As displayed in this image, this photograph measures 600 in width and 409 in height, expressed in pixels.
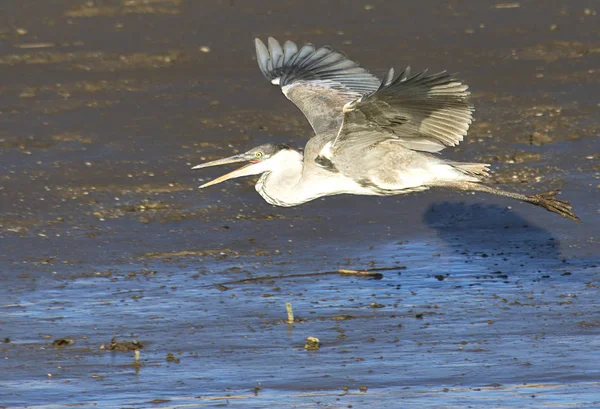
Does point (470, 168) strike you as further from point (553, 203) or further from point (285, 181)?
point (285, 181)

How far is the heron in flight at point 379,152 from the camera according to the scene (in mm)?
6645

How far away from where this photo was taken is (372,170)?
7387 millimetres

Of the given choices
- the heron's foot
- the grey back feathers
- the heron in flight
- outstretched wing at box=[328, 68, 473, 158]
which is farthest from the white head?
the heron's foot

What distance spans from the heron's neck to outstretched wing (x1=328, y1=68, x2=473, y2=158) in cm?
35

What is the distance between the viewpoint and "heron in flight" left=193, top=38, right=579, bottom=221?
6.64 m

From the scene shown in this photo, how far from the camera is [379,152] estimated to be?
7.35 metres

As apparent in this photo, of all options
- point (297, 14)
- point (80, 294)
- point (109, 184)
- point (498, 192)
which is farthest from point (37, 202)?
point (297, 14)

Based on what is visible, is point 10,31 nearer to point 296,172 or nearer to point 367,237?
point 367,237

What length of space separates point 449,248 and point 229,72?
14.7 ft

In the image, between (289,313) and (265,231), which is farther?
(265,231)

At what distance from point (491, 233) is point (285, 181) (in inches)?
96.9

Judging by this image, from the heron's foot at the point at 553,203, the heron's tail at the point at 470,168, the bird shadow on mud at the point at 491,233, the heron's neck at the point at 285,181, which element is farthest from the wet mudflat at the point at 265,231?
the heron's tail at the point at 470,168

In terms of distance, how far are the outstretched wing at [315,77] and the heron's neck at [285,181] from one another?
0.58m

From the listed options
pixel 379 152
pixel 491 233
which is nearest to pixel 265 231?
pixel 491 233
